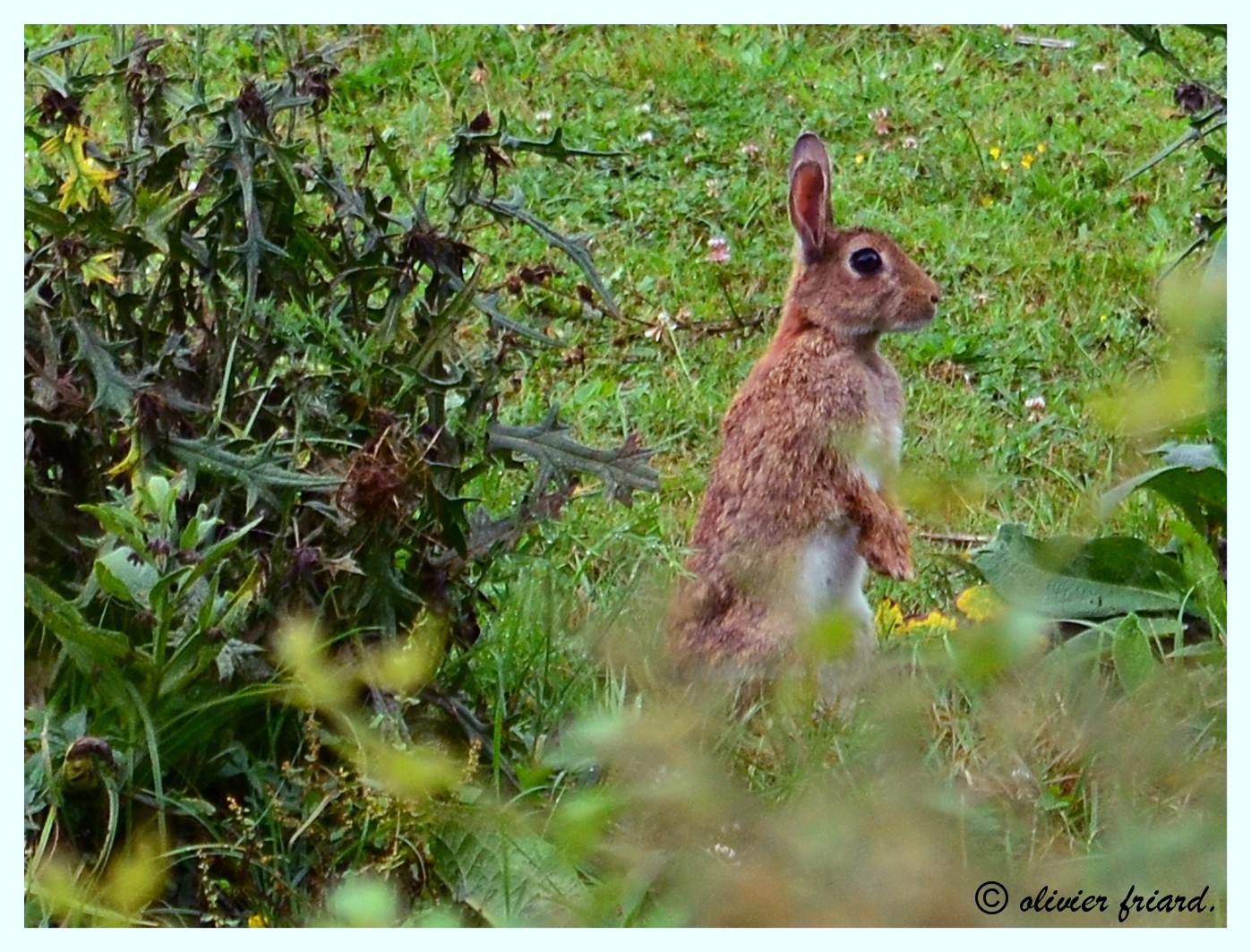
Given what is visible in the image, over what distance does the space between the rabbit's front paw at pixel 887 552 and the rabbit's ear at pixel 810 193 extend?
2.26 feet

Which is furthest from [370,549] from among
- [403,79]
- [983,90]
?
[983,90]

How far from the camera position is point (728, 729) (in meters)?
3.10

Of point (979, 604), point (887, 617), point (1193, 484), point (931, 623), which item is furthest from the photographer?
point (887, 617)

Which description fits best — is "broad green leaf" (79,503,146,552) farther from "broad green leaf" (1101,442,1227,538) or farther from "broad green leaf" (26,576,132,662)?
"broad green leaf" (1101,442,1227,538)

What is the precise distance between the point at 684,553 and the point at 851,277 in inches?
29.9

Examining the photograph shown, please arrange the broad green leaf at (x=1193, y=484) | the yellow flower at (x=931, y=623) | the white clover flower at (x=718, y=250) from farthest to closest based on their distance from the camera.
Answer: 1. the white clover flower at (x=718, y=250)
2. the yellow flower at (x=931, y=623)
3. the broad green leaf at (x=1193, y=484)

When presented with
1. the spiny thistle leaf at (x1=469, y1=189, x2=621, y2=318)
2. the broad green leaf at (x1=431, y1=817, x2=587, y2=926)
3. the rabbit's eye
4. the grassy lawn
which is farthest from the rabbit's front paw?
the broad green leaf at (x1=431, y1=817, x2=587, y2=926)

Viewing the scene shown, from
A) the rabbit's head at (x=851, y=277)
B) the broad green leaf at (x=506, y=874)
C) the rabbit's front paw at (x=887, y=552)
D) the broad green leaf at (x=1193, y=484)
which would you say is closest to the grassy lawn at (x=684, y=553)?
the broad green leaf at (x=506, y=874)

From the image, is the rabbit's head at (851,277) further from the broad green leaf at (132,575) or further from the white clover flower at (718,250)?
the broad green leaf at (132,575)

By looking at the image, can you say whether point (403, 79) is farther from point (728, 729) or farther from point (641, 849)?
point (641, 849)

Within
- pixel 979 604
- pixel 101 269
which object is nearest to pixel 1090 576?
pixel 979 604

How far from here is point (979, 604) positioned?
3.50 m

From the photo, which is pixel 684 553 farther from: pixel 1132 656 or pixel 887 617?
pixel 1132 656

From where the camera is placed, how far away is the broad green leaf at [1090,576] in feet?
11.2
